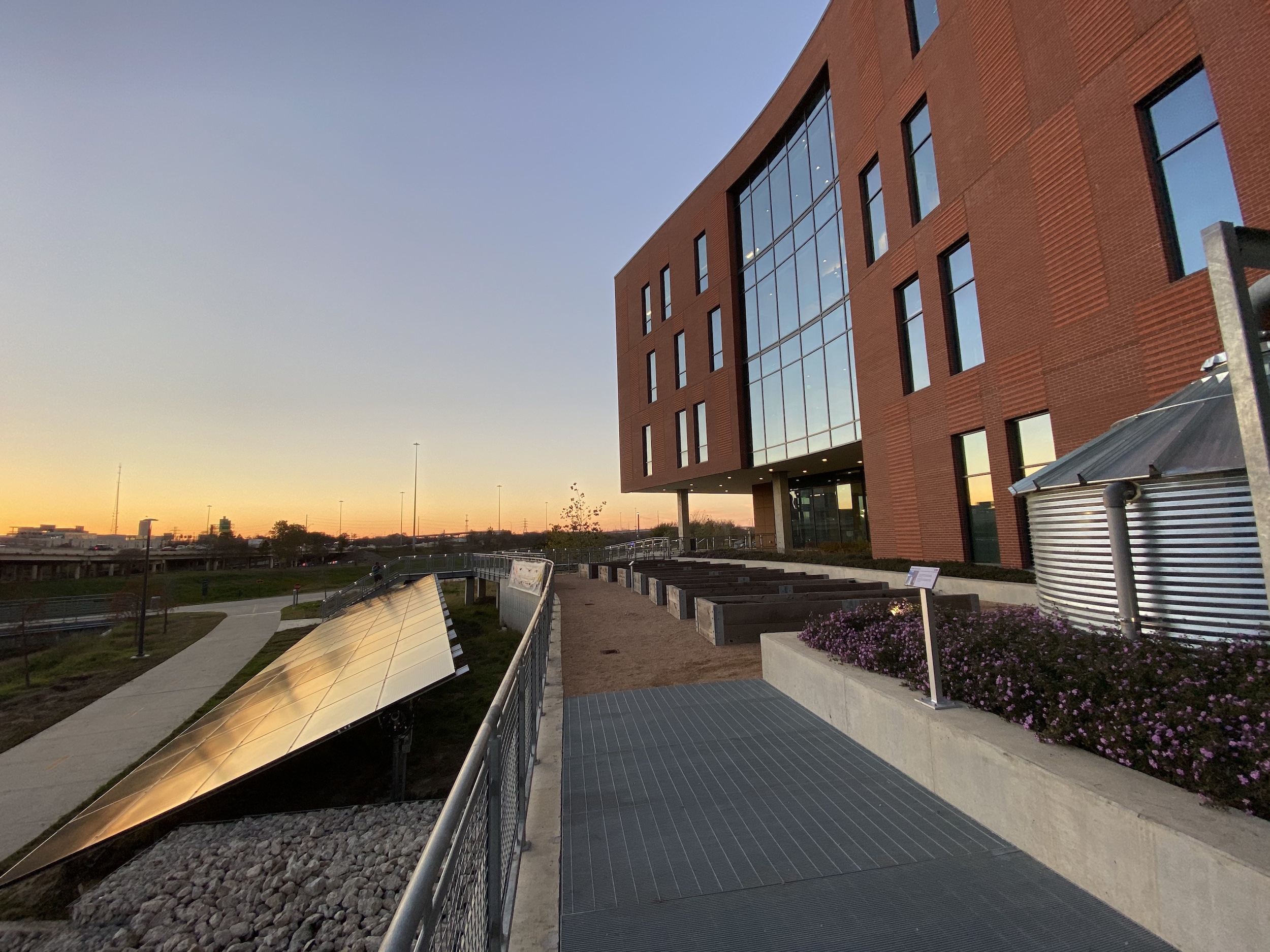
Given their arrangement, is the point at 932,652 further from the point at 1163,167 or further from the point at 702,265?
the point at 702,265

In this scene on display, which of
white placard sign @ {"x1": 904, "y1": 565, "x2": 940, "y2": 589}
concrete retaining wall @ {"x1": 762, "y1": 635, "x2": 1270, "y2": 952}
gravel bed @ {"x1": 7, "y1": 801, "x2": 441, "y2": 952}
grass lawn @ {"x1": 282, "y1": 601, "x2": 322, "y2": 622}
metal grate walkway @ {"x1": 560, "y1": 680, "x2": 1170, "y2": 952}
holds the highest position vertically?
white placard sign @ {"x1": 904, "y1": 565, "x2": 940, "y2": 589}

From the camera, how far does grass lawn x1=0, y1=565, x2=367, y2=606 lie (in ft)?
179

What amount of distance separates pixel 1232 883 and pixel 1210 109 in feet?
41.8

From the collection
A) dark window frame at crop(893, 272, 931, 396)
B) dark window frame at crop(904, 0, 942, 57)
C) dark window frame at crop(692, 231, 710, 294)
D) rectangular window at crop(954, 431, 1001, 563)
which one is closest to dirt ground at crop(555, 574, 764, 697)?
rectangular window at crop(954, 431, 1001, 563)

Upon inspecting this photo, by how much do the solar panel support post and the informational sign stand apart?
17894mm

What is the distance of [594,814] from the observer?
4270 mm

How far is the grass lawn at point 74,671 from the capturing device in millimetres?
19094

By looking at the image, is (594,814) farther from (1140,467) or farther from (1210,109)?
(1210,109)

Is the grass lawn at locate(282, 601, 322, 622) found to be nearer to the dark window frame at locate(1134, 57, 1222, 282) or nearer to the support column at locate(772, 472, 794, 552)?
the support column at locate(772, 472, 794, 552)

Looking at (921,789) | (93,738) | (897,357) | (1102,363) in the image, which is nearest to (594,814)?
(921,789)

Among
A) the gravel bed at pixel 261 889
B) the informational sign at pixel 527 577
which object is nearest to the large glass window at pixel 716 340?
the informational sign at pixel 527 577

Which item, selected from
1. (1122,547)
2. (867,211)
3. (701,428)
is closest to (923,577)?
(1122,547)

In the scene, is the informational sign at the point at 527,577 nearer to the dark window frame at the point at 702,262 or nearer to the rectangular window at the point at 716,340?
the rectangular window at the point at 716,340

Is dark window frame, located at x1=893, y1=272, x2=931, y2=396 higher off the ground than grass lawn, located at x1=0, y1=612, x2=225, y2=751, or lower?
higher
